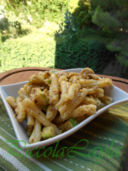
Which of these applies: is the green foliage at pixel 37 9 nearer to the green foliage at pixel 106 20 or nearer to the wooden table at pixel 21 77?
the green foliage at pixel 106 20

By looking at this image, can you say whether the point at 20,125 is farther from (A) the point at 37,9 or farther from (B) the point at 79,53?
(A) the point at 37,9

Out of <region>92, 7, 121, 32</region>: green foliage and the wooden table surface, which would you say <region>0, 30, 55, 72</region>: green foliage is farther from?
the wooden table surface

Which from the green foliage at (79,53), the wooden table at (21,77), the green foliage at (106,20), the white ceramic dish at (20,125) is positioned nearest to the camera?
the white ceramic dish at (20,125)

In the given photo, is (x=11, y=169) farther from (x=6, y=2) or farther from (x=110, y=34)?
(x=6, y=2)

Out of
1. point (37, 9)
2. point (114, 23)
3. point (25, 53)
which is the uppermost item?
point (37, 9)

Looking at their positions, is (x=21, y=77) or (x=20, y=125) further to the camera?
(x=21, y=77)

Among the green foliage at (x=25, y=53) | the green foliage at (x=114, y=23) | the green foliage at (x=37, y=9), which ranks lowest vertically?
the green foliage at (x=25, y=53)

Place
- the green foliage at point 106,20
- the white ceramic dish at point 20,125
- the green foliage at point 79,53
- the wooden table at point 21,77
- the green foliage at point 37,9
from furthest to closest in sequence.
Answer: the green foliage at point 37,9
the green foliage at point 79,53
the green foliage at point 106,20
the wooden table at point 21,77
the white ceramic dish at point 20,125

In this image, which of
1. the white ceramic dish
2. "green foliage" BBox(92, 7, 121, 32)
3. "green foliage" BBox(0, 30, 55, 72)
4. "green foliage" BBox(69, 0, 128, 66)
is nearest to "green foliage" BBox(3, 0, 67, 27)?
"green foliage" BBox(0, 30, 55, 72)

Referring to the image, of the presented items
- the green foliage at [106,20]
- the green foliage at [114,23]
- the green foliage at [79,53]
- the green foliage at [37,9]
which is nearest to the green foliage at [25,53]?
the green foliage at [79,53]

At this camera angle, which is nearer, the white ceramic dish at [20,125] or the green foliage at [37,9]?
the white ceramic dish at [20,125]

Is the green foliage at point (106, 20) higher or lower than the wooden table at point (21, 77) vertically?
higher

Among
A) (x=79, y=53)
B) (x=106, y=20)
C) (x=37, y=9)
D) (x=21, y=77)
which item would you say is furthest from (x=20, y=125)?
(x=37, y=9)
